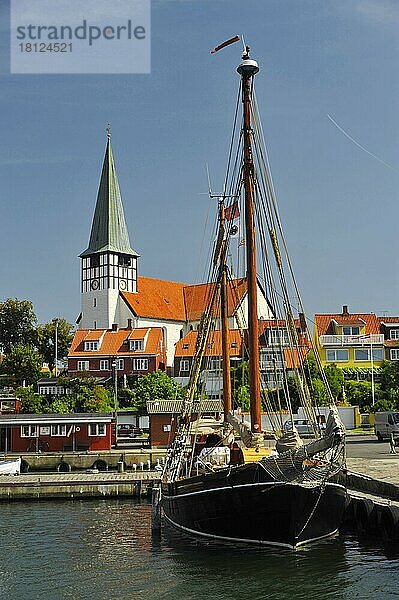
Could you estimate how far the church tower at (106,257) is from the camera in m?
123

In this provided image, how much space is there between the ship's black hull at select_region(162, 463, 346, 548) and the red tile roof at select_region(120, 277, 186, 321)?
91.6 meters

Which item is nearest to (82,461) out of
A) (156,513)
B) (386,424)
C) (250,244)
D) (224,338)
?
(224,338)

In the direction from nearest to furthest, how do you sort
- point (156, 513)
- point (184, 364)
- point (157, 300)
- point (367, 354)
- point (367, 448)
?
point (156, 513) < point (367, 448) < point (367, 354) < point (184, 364) < point (157, 300)

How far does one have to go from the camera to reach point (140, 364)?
102 meters

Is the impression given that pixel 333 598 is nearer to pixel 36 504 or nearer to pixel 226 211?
pixel 226 211

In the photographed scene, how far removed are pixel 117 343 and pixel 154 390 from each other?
19.6 metres

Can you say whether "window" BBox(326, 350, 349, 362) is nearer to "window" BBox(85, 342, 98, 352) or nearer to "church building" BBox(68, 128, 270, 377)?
"church building" BBox(68, 128, 270, 377)

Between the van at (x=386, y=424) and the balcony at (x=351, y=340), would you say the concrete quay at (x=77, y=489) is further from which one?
the balcony at (x=351, y=340)

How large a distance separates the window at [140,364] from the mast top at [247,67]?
72902 mm

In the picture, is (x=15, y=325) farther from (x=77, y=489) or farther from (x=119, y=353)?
(x=77, y=489)

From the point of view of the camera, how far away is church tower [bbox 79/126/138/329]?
122812 mm

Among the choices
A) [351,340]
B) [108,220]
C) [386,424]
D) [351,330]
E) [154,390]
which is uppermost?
[108,220]

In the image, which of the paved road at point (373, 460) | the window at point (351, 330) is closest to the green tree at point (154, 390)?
the window at point (351, 330)

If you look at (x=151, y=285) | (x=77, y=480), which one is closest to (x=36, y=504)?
(x=77, y=480)
